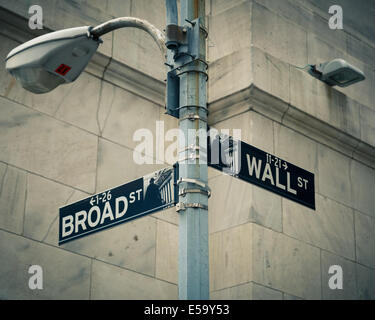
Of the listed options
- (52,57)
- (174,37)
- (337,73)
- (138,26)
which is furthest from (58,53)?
(337,73)

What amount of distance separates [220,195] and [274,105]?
1.58 meters

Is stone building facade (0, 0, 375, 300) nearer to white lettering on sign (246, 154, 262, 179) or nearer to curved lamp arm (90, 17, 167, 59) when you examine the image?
curved lamp arm (90, 17, 167, 59)

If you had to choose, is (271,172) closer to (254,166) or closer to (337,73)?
(254,166)

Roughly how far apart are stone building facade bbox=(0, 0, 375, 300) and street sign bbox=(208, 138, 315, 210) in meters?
3.61

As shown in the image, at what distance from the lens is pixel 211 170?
11633mm

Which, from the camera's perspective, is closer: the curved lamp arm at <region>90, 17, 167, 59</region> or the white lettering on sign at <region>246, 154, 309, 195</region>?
the white lettering on sign at <region>246, 154, 309, 195</region>

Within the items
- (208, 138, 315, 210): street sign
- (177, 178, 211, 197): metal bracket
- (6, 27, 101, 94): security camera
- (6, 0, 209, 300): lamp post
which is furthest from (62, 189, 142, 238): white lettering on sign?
(6, 27, 101, 94): security camera

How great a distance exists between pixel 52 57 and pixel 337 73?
21.7 ft

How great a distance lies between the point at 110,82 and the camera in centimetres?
1081

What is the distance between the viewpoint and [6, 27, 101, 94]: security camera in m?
6.69

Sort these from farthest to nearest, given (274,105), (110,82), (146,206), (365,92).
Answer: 1. (365,92)
2. (274,105)
3. (110,82)
4. (146,206)

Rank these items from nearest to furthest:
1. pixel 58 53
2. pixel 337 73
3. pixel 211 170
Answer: pixel 58 53 < pixel 211 170 < pixel 337 73

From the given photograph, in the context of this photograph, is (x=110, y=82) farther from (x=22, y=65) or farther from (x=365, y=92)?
(x=365, y=92)
